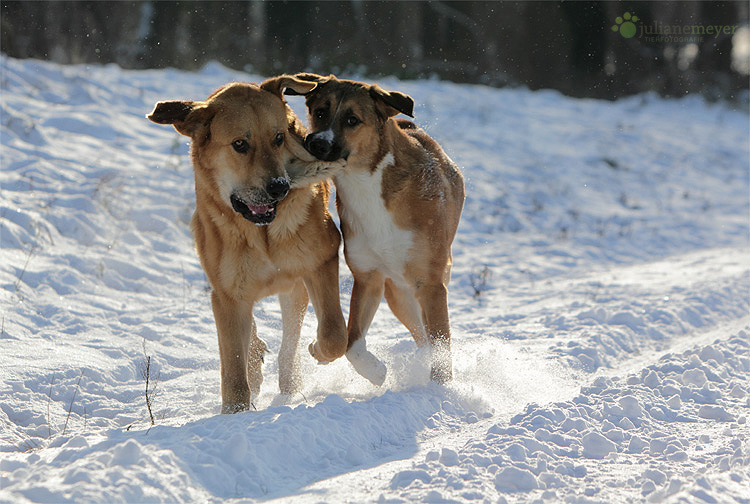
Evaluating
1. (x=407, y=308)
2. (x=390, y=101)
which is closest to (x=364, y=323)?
(x=407, y=308)

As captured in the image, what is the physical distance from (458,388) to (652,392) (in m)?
1.08

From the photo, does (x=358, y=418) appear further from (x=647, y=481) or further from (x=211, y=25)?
(x=211, y=25)

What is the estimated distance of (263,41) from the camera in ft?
A: 67.2

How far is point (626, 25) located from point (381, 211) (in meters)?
21.4

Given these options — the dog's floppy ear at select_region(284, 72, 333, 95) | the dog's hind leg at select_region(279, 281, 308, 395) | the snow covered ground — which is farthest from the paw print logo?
the dog's hind leg at select_region(279, 281, 308, 395)

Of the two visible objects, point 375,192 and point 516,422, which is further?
point 375,192

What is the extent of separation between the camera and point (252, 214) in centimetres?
423

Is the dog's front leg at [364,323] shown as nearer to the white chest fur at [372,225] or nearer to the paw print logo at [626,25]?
the white chest fur at [372,225]

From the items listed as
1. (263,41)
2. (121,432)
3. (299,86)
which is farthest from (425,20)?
(121,432)

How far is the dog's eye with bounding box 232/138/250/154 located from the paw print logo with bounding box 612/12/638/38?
70.0ft

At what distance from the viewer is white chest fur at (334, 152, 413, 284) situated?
4801mm

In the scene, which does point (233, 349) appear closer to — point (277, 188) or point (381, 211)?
point (277, 188)

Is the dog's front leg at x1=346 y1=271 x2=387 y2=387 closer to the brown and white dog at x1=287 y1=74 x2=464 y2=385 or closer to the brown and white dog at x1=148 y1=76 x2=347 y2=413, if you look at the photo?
the brown and white dog at x1=287 y1=74 x2=464 y2=385

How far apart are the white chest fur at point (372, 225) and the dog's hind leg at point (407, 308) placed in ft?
1.76
